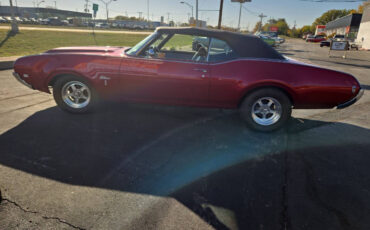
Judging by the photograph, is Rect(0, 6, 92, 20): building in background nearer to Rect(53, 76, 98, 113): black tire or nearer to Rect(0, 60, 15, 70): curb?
Rect(0, 60, 15, 70): curb

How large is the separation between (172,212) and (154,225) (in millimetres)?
218

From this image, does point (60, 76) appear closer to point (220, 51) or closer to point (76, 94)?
point (76, 94)

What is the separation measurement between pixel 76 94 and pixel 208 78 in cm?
241

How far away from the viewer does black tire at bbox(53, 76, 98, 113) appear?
4.24 m

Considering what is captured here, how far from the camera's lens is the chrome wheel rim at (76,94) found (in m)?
4.29

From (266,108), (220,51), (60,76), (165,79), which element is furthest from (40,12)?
(266,108)

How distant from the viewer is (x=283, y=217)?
7.19 feet

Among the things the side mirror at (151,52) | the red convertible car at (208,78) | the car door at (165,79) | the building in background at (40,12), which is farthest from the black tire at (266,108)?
the building in background at (40,12)

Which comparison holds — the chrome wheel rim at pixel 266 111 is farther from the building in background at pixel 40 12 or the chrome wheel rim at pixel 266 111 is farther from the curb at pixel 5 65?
the building in background at pixel 40 12

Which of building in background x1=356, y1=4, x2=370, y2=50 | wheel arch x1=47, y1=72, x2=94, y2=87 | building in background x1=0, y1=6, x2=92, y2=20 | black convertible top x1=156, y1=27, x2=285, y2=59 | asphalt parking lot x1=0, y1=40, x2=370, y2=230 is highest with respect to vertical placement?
building in background x1=0, y1=6, x2=92, y2=20

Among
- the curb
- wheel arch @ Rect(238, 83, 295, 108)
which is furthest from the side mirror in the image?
the curb

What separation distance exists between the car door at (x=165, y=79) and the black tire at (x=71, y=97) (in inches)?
Result: 24.4

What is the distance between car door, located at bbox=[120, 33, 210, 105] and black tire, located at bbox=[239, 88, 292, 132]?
0.72 m

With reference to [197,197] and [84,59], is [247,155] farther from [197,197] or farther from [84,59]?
[84,59]
